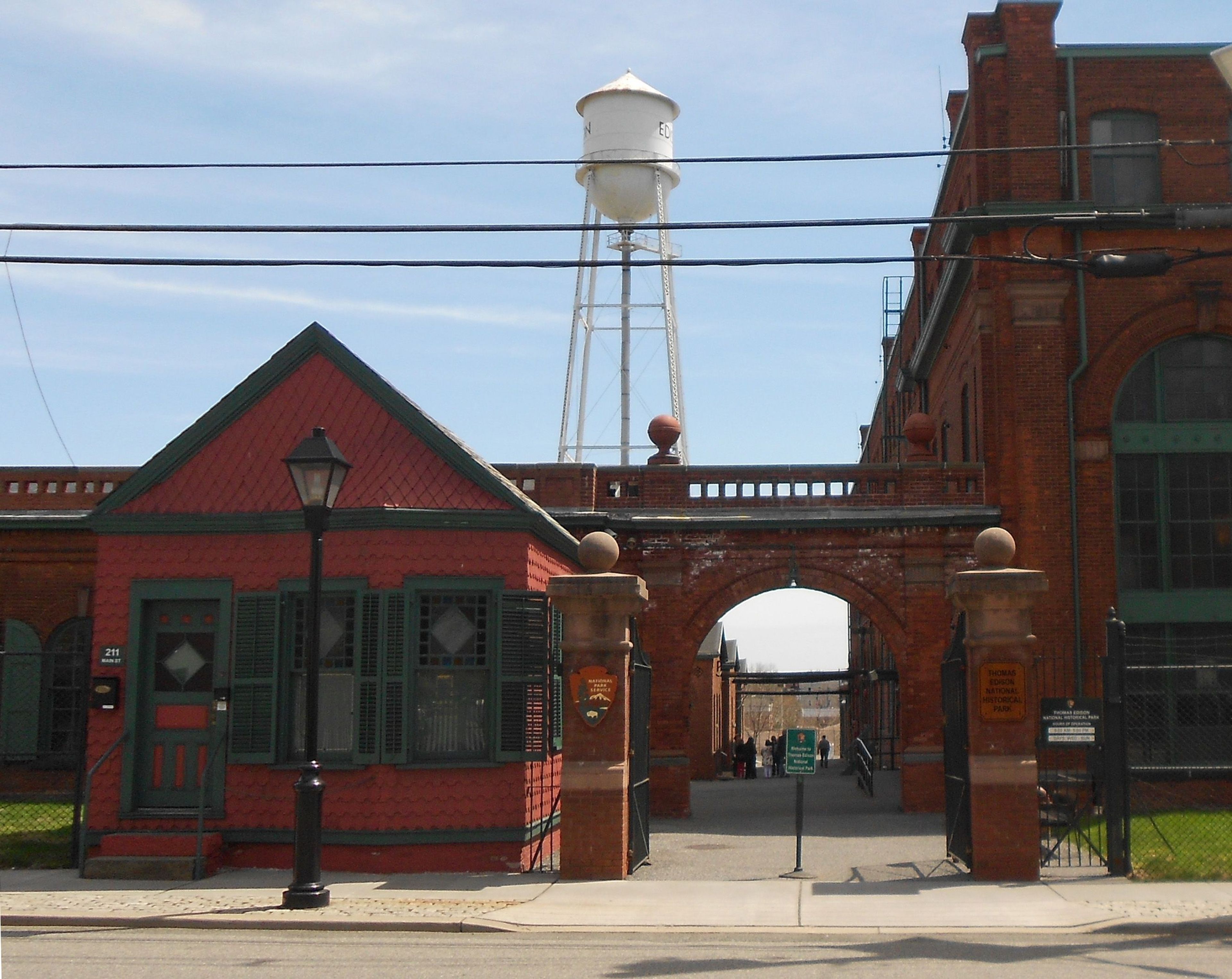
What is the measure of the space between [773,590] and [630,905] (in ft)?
39.0

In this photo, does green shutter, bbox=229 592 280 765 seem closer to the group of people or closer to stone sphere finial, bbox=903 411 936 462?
stone sphere finial, bbox=903 411 936 462

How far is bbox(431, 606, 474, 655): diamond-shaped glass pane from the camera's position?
15.4 m

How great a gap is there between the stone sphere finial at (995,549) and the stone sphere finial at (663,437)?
1075 cm

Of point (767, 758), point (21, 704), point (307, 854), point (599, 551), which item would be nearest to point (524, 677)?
point (599, 551)

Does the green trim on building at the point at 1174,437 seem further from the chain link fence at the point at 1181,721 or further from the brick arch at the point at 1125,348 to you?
the chain link fence at the point at 1181,721

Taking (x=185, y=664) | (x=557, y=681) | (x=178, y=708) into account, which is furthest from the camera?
(x=557, y=681)

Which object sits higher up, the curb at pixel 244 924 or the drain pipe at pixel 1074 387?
the drain pipe at pixel 1074 387

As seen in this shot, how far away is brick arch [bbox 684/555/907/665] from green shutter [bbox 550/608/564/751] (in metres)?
6.85

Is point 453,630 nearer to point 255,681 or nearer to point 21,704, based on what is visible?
point 255,681

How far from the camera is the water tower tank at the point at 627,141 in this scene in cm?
3300

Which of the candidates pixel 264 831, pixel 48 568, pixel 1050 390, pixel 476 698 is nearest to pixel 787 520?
pixel 1050 390

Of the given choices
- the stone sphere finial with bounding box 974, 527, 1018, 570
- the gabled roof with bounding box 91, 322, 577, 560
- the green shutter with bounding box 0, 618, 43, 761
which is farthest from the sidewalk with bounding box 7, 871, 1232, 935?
the green shutter with bounding box 0, 618, 43, 761

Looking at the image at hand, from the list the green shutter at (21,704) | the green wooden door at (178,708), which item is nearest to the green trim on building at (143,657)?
the green wooden door at (178,708)

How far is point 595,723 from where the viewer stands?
46.1 ft
